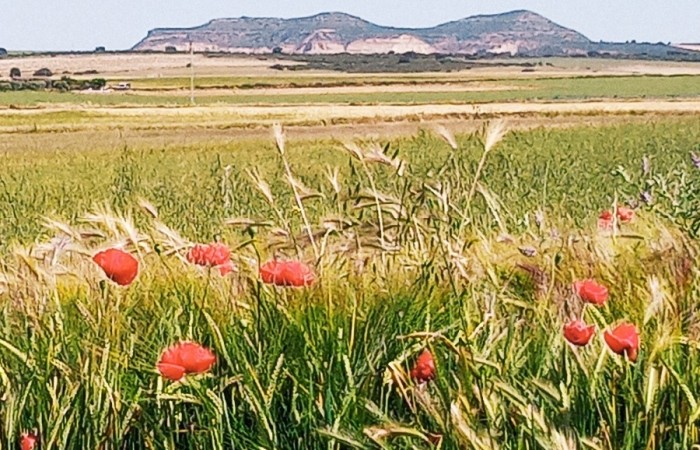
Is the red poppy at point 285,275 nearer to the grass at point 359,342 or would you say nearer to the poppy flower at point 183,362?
the grass at point 359,342

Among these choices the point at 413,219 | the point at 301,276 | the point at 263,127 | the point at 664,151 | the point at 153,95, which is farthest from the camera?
the point at 153,95

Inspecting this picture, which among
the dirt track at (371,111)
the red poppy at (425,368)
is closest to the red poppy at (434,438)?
the red poppy at (425,368)

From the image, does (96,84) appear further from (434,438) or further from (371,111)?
(434,438)

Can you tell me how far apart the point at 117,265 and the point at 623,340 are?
97 centimetres

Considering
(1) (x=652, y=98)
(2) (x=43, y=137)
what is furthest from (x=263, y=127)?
(1) (x=652, y=98)

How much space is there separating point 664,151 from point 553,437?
13334 millimetres

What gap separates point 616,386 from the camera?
2.00 metres

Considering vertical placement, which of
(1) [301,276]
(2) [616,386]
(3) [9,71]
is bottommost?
(3) [9,71]

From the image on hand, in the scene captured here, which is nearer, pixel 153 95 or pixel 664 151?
pixel 664 151

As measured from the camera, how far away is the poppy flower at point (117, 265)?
7.11 feet

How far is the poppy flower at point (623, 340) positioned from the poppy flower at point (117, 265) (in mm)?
916

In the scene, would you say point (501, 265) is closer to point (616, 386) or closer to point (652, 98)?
point (616, 386)

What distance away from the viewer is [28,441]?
2.17 m

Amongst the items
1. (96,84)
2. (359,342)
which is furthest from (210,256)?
(96,84)
